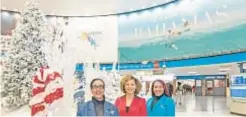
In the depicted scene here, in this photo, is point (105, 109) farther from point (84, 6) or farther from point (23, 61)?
point (84, 6)

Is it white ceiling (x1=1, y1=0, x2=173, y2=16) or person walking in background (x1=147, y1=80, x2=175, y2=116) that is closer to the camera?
person walking in background (x1=147, y1=80, x2=175, y2=116)

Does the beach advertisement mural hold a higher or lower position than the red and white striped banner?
higher

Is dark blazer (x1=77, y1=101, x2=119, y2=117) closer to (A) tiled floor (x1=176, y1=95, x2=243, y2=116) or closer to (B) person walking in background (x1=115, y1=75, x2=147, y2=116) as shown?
(B) person walking in background (x1=115, y1=75, x2=147, y2=116)

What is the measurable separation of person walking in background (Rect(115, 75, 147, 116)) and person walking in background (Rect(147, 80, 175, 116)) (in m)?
0.21

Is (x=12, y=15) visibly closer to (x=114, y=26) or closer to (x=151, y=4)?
(x=114, y=26)

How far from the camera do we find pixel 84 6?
21500 mm

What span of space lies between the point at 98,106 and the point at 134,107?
422 mm

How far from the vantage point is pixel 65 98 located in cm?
568

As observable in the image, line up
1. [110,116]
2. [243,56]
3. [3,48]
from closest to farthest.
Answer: [110,116] → [3,48] → [243,56]

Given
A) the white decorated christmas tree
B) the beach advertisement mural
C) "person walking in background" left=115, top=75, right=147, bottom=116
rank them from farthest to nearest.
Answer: the beach advertisement mural, the white decorated christmas tree, "person walking in background" left=115, top=75, right=147, bottom=116

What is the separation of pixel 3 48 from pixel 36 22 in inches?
60.7

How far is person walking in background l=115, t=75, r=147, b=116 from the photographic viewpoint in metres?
3.77

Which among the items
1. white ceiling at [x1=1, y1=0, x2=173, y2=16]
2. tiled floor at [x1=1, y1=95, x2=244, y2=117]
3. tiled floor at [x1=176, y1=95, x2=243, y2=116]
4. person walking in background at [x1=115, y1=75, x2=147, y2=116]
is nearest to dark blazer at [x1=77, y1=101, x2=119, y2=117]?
person walking in background at [x1=115, y1=75, x2=147, y2=116]

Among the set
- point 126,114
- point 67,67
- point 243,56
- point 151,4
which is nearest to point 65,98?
point 67,67
